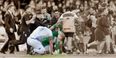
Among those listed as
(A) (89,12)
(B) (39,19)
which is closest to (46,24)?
(B) (39,19)

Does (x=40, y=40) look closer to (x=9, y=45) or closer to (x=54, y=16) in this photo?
(x=9, y=45)

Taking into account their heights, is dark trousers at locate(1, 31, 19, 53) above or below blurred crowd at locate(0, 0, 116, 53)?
below

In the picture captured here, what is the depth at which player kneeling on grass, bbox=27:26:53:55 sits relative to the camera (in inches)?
873

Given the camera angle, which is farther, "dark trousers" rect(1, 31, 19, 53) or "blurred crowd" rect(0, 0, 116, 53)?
"dark trousers" rect(1, 31, 19, 53)

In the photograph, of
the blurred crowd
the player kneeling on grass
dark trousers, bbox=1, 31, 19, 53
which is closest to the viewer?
the player kneeling on grass

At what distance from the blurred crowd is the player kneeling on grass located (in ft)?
1.18

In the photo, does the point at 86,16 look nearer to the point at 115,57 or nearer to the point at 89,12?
the point at 89,12

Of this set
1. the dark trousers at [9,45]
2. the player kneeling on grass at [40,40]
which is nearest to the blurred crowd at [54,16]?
the dark trousers at [9,45]

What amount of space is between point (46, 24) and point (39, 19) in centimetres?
28

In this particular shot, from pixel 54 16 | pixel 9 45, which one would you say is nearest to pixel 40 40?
pixel 9 45

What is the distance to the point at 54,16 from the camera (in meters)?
23.8

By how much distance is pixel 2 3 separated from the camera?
24.6 meters

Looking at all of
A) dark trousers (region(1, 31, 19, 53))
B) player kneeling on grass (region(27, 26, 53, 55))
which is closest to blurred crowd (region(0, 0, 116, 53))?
dark trousers (region(1, 31, 19, 53))

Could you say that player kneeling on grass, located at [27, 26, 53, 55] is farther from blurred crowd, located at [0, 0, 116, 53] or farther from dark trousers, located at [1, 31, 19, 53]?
dark trousers, located at [1, 31, 19, 53]
